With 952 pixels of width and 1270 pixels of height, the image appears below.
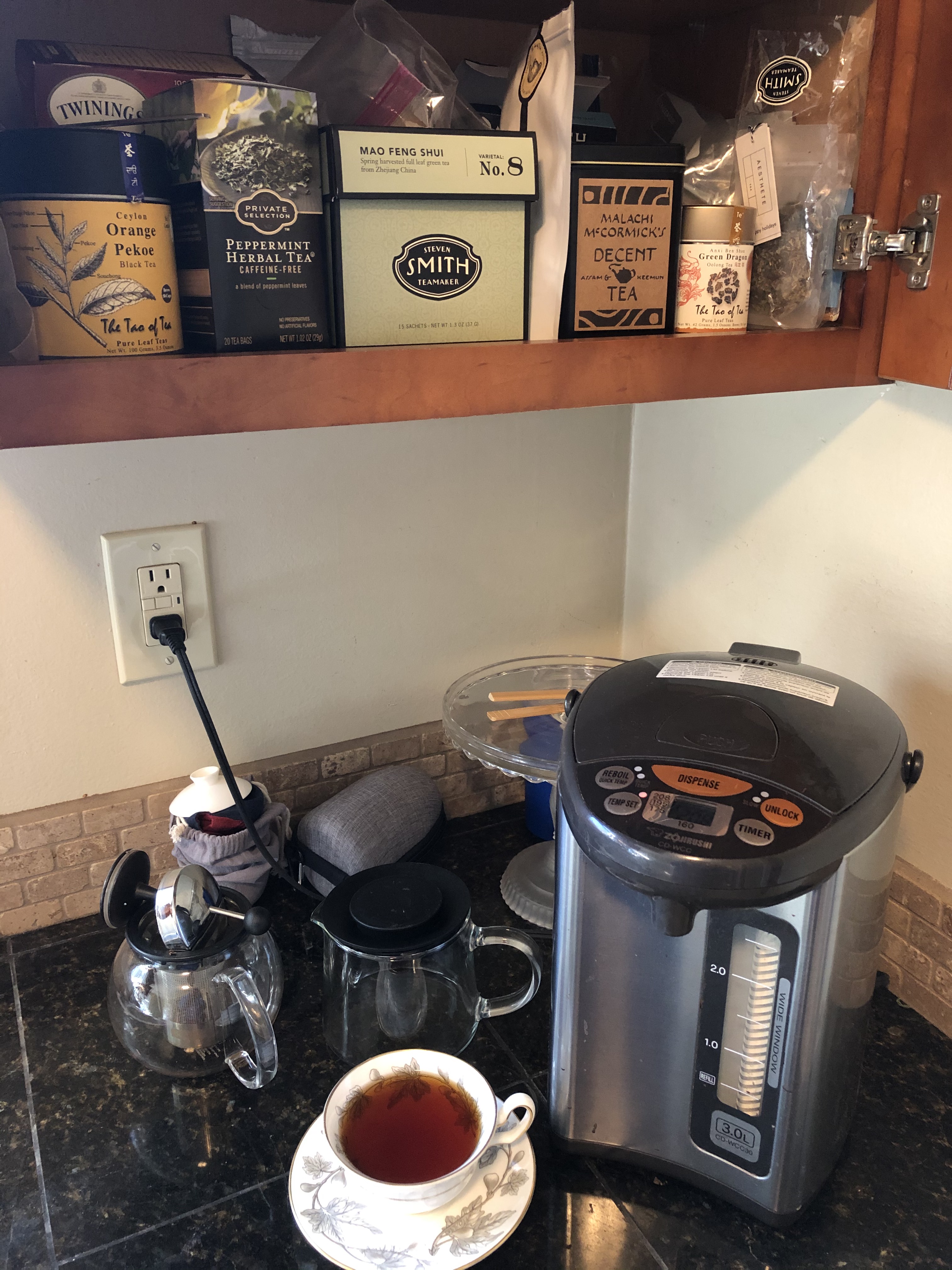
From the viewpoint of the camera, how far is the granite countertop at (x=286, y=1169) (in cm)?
64

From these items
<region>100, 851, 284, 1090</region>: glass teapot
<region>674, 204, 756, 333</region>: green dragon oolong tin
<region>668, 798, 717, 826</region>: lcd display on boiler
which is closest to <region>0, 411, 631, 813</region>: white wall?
<region>100, 851, 284, 1090</region>: glass teapot

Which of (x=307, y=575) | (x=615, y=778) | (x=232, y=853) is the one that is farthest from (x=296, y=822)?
(x=615, y=778)

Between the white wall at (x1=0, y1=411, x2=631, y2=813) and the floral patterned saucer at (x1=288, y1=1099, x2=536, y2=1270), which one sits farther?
the white wall at (x1=0, y1=411, x2=631, y2=813)

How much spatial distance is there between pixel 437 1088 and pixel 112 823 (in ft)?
1.53

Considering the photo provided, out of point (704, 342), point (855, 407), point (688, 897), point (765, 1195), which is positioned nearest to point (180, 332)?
point (704, 342)

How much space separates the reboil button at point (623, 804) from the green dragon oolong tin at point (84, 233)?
0.41 meters

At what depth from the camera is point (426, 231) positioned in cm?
67

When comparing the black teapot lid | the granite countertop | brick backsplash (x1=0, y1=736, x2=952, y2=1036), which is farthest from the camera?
brick backsplash (x1=0, y1=736, x2=952, y2=1036)

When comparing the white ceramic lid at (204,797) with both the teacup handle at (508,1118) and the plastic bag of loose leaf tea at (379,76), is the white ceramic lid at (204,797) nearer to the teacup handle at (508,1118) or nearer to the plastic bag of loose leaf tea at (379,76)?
the teacup handle at (508,1118)

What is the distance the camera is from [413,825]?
99cm

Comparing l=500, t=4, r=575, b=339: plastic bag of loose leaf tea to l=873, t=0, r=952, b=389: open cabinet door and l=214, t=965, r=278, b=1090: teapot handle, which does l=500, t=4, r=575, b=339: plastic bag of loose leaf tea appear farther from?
l=214, t=965, r=278, b=1090: teapot handle

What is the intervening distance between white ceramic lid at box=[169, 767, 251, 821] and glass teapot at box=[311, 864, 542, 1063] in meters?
0.18

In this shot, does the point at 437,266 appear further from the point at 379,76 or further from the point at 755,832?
the point at 755,832

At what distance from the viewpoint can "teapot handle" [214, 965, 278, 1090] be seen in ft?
2.47
